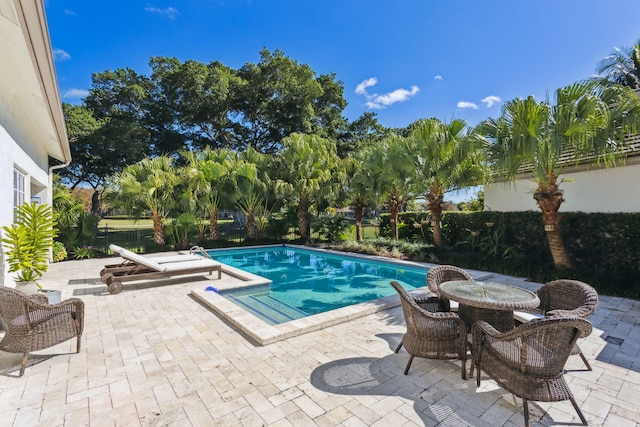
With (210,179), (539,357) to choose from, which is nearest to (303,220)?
(210,179)

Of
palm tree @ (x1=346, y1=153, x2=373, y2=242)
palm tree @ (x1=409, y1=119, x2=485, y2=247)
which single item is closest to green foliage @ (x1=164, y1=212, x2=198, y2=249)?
palm tree @ (x1=346, y1=153, x2=373, y2=242)

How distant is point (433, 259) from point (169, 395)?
33.6 feet

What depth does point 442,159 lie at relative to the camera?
37.8 ft

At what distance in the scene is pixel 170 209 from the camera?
15094 millimetres

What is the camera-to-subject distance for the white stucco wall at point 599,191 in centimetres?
879

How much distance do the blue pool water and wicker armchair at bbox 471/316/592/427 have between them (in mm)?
4304

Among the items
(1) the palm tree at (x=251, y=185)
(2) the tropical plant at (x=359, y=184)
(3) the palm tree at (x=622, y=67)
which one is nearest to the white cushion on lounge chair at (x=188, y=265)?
(1) the palm tree at (x=251, y=185)

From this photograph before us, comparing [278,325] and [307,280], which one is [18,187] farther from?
[307,280]

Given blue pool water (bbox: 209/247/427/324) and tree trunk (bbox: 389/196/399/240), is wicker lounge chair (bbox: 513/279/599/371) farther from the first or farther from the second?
tree trunk (bbox: 389/196/399/240)

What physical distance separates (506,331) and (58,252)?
14896mm

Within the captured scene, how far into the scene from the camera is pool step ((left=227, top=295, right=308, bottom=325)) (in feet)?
21.2

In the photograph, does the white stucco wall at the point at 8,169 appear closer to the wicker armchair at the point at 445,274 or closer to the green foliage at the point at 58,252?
the green foliage at the point at 58,252

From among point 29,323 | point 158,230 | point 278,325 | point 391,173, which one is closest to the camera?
point 29,323

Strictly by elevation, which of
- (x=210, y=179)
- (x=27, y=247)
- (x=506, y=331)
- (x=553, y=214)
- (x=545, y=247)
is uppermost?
(x=210, y=179)
